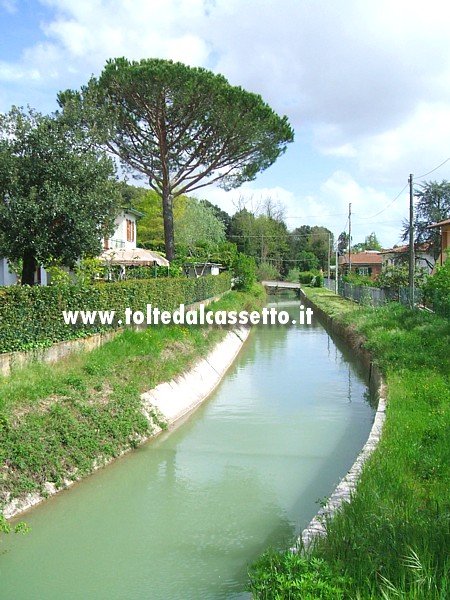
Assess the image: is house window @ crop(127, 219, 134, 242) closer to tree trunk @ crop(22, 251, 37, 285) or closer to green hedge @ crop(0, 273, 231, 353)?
green hedge @ crop(0, 273, 231, 353)

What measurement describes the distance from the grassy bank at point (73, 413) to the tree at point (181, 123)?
37.9 feet

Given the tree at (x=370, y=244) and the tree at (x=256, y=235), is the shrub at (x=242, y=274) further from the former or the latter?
the tree at (x=370, y=244)

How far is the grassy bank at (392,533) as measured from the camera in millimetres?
4238

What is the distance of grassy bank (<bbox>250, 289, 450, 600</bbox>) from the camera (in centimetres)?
424

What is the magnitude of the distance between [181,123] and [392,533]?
23.9 metres

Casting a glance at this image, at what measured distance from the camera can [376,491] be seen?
244 inches

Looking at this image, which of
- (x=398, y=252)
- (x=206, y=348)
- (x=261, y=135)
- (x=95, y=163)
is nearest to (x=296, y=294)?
(x=398, y=252)

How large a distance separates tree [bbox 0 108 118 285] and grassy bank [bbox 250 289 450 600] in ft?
27.4

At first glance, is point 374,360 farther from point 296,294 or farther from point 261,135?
point 296,294

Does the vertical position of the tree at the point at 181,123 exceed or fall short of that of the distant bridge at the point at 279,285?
it exceeds it

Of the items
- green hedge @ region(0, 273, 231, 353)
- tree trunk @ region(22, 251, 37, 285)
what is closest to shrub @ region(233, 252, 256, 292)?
green hedge @ region(0, 273, 231, 353)

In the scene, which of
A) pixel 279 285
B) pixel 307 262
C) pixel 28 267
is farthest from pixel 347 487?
pixel 307 262

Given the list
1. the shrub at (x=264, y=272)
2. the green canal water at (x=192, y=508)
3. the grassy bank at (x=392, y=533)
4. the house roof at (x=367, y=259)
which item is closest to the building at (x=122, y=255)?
the green canal water at (x=192, y=508)

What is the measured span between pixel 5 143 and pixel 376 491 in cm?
1191
